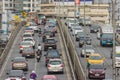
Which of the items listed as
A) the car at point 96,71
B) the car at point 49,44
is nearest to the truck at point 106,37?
the car at point 49,44

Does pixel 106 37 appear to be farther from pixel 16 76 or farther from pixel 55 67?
pixel 16 76

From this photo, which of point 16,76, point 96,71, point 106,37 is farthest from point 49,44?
point 16,76

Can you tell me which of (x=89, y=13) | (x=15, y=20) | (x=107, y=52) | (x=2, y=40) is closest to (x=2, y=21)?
(x=2, y=40)

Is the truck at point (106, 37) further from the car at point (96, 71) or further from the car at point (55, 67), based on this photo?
the car at point (96, 71)

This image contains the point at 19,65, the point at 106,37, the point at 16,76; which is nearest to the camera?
the point at 16,76

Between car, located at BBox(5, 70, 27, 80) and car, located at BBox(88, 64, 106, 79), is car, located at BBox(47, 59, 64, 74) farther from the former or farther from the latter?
car, located at BBox(5, 70, 27, 80)

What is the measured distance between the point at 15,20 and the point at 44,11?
64.7 m

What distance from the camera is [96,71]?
154ft

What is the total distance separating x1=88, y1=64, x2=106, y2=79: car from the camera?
153 ft

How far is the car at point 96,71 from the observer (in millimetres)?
46719

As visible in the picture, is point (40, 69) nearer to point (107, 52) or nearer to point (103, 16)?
point (107, 52)

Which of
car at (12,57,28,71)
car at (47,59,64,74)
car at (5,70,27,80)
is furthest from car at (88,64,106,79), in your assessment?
car at (12,57,28,71)

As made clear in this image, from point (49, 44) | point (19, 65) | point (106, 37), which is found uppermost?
point (106, 37)

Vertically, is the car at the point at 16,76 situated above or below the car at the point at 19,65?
above
